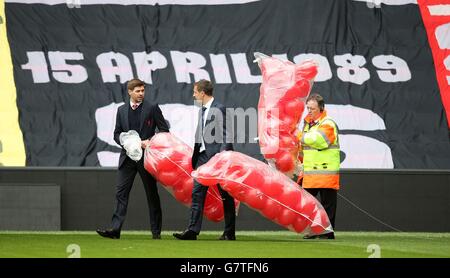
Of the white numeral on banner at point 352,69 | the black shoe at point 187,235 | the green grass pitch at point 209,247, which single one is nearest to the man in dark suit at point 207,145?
the black shoe at point 187,235

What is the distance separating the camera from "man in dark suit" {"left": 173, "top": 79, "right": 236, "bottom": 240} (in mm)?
11492

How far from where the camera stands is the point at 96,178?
15.2m

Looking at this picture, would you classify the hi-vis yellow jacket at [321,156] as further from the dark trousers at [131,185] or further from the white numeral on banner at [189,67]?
the white numeral on banner at [189,67]

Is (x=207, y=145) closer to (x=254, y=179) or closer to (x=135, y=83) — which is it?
(x=254, y=179)

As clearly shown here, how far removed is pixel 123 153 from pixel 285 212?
184 centimetres

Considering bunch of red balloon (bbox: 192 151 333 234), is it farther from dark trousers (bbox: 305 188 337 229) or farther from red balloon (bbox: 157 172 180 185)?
dark trousers (bbox: 305 188 337 229)

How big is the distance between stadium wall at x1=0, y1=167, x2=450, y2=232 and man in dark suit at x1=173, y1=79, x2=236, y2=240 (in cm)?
345

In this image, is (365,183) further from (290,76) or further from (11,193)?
(11,193)

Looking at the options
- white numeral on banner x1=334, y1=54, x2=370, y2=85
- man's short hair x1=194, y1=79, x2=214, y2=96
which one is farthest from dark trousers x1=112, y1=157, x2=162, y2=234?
white numeral on banner x1=334, y1=54, x2=370, y2=85

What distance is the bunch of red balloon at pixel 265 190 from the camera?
1137cm

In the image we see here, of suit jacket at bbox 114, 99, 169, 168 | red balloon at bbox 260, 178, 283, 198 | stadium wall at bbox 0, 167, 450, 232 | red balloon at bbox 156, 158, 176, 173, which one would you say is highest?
suit jacket at bbox 114, 99, 169, 168

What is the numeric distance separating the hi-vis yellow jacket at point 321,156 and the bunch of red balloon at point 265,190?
763 millimetres

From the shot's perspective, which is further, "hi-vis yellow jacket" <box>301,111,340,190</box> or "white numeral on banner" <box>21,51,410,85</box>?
"white numeral on banner" <box>21,51,410,85</box>

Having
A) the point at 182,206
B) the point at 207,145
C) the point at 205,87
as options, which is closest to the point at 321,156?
the point at 207,145
